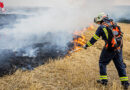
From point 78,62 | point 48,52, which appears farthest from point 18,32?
point 78,62

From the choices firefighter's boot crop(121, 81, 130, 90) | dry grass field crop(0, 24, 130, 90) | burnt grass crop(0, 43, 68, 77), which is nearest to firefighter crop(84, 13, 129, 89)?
firefighter's boot crop(121, 81, 130, 90)

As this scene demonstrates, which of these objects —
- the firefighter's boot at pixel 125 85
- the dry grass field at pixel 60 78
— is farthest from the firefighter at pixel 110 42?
the dry grass field at pixel 60 78

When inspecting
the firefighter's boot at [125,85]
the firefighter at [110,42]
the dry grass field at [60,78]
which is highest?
the firefighter at [110,42]

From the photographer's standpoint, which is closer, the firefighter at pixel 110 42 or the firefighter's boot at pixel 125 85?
the firefighter at pixel 110 42

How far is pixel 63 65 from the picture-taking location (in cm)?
692

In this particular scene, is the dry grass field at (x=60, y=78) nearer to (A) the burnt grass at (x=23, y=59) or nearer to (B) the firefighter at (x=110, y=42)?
(B) the firefighter at (x=110, y=42)

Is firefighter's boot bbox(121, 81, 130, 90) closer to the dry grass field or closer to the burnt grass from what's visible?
the dry grass field

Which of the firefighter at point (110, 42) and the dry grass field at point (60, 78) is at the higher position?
the firefighter at point (110, 42)

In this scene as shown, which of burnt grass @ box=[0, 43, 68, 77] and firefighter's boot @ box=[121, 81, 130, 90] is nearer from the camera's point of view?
firefighter's boot @ box=[121, 81, 130, 90]

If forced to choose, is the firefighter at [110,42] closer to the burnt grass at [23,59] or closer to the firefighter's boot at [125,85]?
the firefighter's boot at [125,85]

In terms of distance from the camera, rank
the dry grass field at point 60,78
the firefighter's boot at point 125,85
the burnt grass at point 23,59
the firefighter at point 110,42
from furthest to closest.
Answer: the burnt grass at point 23,59 → the dry grass field at point 60,78 → the firefighter's boot at point 125,85 → the firefighter at point 110,42

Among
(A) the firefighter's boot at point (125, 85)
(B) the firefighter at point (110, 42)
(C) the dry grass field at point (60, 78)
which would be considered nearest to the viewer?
(B) the firefighter at point (110, 42)

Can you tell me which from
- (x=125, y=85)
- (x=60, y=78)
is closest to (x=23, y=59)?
(x=60, y=78)

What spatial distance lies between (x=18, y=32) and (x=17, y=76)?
6432 millimetres
